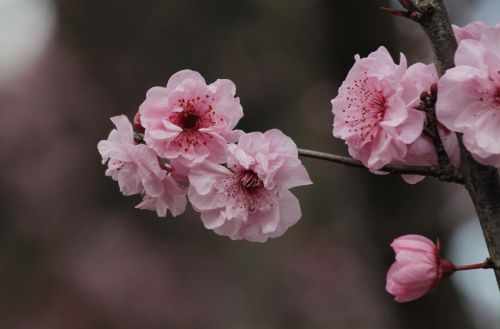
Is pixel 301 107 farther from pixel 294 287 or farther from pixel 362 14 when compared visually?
pixel 294 287

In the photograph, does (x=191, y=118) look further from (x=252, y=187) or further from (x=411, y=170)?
(x=411, y=170)

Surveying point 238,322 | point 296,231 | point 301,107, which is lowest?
point 238,322

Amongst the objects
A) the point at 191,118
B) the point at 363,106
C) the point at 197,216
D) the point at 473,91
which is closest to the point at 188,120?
the point at 191,118

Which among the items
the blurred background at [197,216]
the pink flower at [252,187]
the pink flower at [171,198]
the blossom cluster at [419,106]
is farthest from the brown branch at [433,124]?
the blurred background at [197,216]

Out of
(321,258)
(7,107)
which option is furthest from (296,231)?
(7,107)

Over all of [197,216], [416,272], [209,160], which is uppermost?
[209,160]

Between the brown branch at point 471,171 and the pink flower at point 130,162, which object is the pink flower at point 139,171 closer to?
the pink flower at point 130,162
